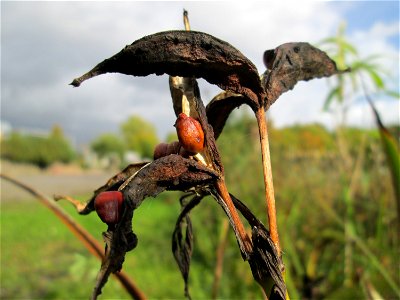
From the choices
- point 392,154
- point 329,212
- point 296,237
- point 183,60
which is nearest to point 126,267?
point 296,237

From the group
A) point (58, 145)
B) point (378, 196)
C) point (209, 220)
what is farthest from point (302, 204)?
point (58, 145)

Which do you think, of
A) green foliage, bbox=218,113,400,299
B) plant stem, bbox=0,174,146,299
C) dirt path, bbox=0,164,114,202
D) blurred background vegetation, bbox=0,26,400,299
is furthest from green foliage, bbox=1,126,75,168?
plant stem, bbox=0,174,146,299

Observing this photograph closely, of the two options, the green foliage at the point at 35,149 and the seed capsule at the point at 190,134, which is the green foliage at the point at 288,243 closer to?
the seed capsule at the point at 190,134

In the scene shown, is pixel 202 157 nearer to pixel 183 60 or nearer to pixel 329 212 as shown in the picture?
pixel 183 60

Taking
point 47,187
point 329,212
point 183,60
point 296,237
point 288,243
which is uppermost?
point 183,60

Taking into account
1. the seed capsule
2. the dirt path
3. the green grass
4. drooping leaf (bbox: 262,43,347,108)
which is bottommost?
the dirt path

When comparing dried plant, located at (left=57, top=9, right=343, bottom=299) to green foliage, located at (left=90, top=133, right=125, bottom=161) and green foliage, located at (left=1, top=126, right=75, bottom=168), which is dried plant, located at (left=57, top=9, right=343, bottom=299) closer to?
green foliage, located at (left=1, top=126, right=75, bottom=168)
